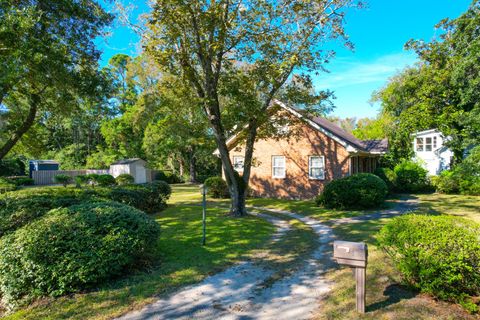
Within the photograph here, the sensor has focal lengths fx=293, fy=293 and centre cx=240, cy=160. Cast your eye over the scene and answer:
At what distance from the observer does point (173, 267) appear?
628 cm

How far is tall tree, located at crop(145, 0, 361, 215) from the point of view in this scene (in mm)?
10680

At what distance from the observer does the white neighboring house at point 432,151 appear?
24.4 m

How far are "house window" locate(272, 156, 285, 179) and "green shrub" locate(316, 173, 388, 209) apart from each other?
4.88 metres

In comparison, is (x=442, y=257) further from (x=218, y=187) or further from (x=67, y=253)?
(x=218, y=187)

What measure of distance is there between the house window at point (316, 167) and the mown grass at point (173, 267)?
7.45 metres

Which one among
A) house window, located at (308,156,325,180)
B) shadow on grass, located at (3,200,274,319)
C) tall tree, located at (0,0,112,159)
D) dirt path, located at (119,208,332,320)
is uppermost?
tall tree, located at (0,0,112,159)

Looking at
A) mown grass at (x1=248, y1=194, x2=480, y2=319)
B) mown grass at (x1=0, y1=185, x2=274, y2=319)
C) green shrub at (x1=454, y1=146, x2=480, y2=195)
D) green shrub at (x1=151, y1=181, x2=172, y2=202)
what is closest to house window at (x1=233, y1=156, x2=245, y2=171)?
green shrub at (x1=151, y1=181, x2=172, y2=202)

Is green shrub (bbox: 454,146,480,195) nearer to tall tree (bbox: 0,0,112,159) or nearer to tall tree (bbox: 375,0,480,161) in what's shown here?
tall tree (bbox: 375,0,480,161)

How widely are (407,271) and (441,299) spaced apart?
0.56 metres

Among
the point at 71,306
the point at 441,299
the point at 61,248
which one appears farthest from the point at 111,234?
the point at 441,299

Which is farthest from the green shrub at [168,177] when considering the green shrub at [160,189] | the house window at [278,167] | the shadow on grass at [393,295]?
the shadow on grass at [393,295]

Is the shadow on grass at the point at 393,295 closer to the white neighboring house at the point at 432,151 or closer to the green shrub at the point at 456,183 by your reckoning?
the green shrub at the point at 456,183

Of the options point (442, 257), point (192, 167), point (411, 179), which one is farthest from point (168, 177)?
point (442, 257)

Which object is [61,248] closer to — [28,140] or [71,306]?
[71,306]
